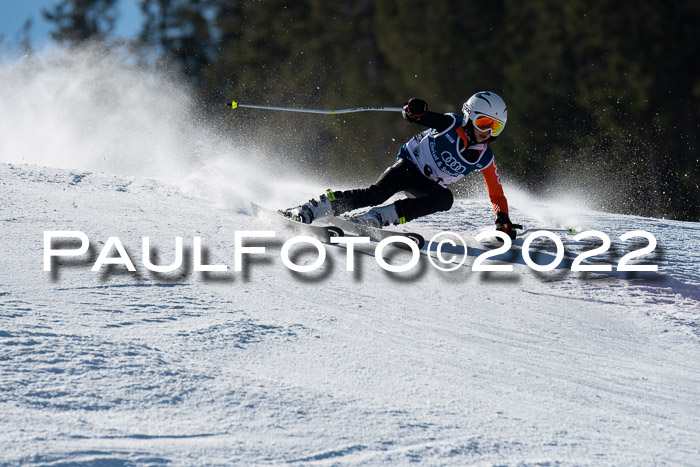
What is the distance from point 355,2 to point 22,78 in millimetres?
12099

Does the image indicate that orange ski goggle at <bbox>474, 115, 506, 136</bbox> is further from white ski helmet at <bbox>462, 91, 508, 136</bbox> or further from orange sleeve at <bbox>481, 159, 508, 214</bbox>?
orange sleeve at <bbox>481, 159, 508, 214</bbox>

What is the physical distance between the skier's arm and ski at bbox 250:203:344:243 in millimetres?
876

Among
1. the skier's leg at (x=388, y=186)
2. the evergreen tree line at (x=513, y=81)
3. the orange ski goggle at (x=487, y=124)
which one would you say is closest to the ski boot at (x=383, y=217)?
the skier's leg at (x=388, y=186)

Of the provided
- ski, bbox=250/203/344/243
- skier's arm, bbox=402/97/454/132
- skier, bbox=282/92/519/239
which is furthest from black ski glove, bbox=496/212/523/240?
ski, bbox=250/203/344/243

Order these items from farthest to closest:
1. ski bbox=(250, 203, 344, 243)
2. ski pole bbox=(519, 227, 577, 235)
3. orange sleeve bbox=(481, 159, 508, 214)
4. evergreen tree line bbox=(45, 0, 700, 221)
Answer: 1. evergreen tree line bbox=(45, 0, 700, 221)
2. ski pole bbox=(519, 227, 577, 235)
3. orange sleeve bbox=(481, 159, 508, 214)
4. ski bbox=(250, 203, 344, 243)

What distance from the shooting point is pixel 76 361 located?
7.60 feet

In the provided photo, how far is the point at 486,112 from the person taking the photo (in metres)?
4.85

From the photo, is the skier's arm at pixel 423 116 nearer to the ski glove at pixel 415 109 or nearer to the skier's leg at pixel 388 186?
the ski glove at pixel 415 109

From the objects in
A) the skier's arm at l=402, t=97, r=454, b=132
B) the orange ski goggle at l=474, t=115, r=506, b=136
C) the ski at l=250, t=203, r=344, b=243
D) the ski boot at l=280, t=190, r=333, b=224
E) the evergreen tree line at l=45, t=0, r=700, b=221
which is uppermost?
the evergreen tree line at l=45, t=0, r=700, b=221

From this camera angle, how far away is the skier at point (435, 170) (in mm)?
4902

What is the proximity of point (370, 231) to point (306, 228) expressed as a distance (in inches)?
17.2

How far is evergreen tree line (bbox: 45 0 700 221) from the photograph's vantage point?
→ 16391 millimetres

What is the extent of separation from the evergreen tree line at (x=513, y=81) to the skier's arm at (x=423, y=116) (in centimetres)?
1272

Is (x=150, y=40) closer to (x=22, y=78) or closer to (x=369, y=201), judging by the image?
(x=22, y=78)
